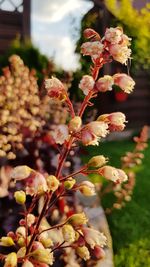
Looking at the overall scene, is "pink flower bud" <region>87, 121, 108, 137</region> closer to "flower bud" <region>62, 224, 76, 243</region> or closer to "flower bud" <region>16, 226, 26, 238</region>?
"flower bud" <region>62, 224, 76, 243</region>

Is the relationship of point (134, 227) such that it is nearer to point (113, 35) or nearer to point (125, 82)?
point (125, 82)

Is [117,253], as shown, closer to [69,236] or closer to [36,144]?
[36,144]

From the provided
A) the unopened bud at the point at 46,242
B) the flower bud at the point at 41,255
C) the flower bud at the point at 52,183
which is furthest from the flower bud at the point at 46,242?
the flower bud at the point at 52,183

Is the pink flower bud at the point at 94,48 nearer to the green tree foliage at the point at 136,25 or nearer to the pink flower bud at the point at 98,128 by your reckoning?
the pink flower bud at the point at 98,128

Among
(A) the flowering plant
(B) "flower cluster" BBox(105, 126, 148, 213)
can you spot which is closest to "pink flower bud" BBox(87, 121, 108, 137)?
(A) the flowering plant

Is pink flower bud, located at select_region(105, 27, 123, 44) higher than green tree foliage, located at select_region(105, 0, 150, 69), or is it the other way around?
green tree foliage, located at select_region(105, 0, 150, 69)
